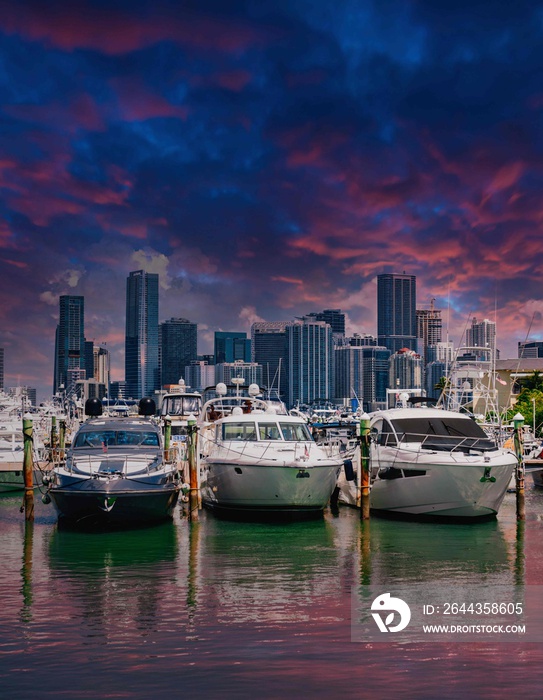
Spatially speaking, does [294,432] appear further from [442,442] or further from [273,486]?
[442,442]

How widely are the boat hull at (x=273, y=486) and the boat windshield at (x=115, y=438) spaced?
8.10 feet

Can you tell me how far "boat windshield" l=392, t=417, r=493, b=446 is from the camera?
3102cm

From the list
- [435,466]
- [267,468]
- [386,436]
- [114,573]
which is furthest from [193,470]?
[114,573]

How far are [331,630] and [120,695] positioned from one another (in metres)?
4.52

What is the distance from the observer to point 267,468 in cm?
2886

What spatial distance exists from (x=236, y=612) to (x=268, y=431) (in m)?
14.7

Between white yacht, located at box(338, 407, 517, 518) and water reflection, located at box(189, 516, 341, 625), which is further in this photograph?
white yacht, located at box(338, 407, 517, 518)

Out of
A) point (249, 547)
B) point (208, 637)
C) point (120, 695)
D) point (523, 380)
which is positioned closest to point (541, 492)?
point (249, 547)

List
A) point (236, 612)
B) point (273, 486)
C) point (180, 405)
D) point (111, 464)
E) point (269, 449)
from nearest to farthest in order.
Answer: point (236, 612), point (111, 464), point (273, 486), point (269, 449), point (180, 405)

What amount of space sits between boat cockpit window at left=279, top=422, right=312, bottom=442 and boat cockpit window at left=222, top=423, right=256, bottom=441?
1084mm

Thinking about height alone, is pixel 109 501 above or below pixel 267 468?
below

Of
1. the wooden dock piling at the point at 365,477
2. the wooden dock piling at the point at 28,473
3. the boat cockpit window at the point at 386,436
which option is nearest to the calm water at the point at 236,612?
the wooden dock piling at the point at 28,473

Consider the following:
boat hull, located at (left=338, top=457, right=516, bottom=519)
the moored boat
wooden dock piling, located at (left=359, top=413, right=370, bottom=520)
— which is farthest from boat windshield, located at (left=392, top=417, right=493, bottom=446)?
the moored boat

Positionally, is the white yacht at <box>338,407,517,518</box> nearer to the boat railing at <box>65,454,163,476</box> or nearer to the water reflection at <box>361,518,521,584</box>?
the water reflection at <box>361,518,521,584</box>
